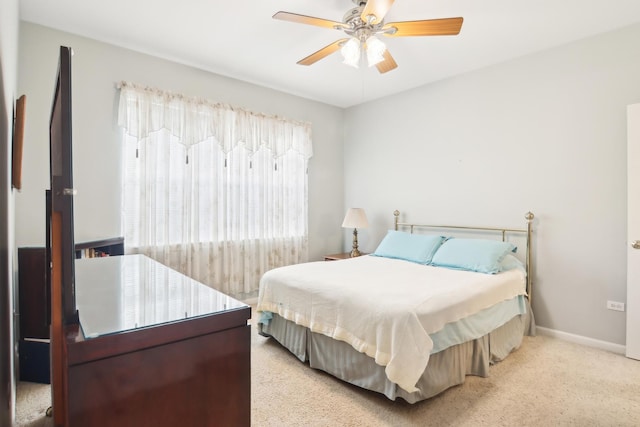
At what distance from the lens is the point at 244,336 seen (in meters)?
1.03

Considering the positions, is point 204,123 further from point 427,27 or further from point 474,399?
point 474,399

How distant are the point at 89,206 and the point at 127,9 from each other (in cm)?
169

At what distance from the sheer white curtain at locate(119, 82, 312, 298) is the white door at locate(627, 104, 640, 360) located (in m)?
3.32

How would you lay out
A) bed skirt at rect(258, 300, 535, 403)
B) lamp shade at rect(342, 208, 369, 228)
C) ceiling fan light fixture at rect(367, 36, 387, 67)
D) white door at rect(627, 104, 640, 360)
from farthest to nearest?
lamp shade at rect(342, 208, 369, 228), white door at rect(627, 104, 640, 360), ceiling fan light fixture at rect(367, 36, 387, 67), bed skirt at rect(258, 300, 535, 403)

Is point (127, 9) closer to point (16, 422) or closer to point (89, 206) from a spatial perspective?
point (89, 206)

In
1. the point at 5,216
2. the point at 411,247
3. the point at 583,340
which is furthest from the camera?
the point at 411,247

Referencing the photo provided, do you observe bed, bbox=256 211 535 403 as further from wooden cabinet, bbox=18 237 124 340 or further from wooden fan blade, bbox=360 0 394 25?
wooden fan blade, bbox=360 0 394 25

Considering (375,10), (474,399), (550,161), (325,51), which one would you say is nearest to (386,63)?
(325,51)

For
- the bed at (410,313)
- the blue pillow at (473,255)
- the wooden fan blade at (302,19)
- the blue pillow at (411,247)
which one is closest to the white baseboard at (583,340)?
the bed at (410,313)

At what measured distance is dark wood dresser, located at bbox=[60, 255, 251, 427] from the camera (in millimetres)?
789

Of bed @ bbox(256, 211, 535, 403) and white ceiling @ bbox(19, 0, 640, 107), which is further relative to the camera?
white ceiling @ bbox(19, 0, 640, 107)

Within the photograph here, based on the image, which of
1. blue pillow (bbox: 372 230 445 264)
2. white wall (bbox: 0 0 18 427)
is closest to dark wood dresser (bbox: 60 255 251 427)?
white wall (bbox: 0 0 18 427)

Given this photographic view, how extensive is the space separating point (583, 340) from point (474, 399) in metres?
1.65

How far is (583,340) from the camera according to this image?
3.07 metres
